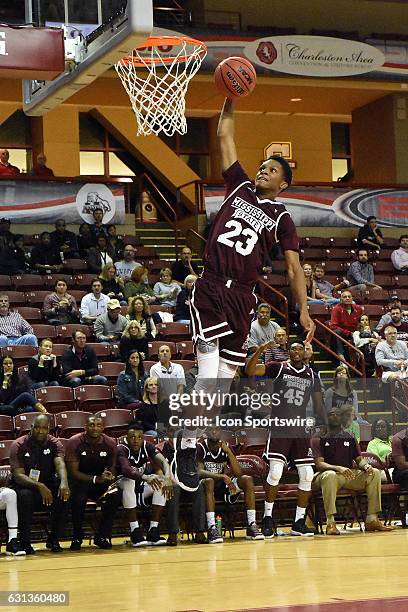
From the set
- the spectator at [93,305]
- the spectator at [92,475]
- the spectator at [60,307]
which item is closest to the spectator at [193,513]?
the spectator at [92,475]

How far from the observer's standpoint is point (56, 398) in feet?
45.5

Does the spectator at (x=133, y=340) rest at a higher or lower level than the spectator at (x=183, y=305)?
lower

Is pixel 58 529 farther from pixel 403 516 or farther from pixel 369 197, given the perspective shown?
pixel 369 197

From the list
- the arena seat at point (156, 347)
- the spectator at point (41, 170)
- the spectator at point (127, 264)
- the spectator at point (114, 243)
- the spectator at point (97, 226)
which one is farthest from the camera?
the spectator at point (41, 170)

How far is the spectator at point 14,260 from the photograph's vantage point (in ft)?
57.5

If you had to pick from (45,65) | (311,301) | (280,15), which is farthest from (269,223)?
(280,15)

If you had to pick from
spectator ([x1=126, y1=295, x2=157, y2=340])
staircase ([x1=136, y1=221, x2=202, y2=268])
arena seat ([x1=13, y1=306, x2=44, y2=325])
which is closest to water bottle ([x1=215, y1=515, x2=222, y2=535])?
spectator ([x1=126, y1=295, x2=157, y2=340])

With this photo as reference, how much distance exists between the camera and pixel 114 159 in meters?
26.2

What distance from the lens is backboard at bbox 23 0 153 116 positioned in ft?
26.3

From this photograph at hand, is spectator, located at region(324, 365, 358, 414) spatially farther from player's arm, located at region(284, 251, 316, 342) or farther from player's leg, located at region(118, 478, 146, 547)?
player's arm, located at region(284, 251, 316, 342)

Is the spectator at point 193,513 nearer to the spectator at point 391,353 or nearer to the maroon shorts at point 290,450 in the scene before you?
the maroon shorts at point 290,450

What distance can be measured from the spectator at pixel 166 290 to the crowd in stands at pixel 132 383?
0.02 m

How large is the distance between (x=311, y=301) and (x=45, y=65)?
34.2 feet

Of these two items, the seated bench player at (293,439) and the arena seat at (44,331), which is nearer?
the seated bench player at (293,439)
